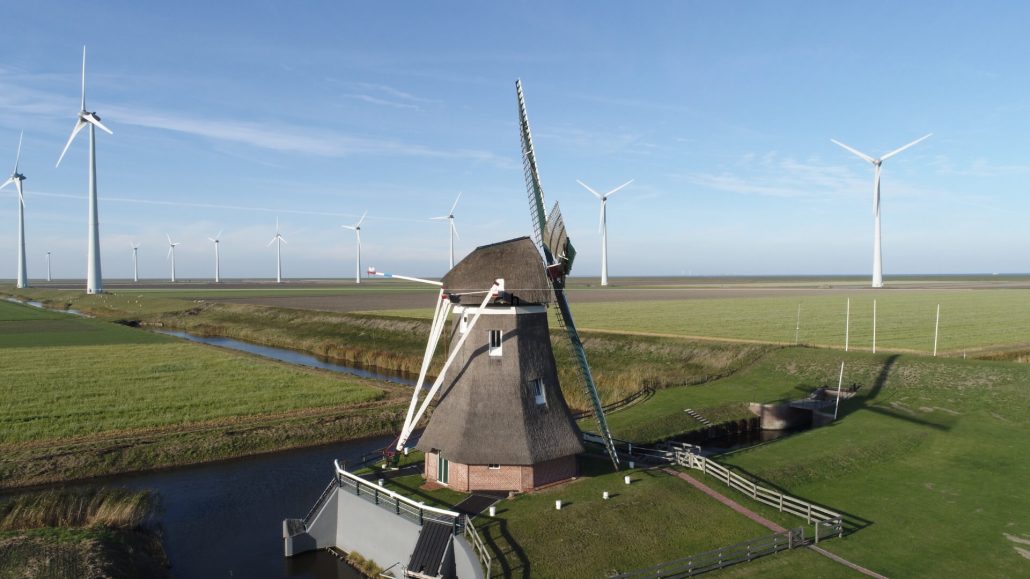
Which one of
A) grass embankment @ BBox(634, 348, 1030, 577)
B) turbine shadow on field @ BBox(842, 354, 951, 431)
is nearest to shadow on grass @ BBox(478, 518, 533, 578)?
grass embankment @ BBox(634, 348, 1030, 577)

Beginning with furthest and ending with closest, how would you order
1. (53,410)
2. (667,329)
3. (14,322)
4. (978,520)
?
(14,322) → (667,329) → (53,410) → (978,520)

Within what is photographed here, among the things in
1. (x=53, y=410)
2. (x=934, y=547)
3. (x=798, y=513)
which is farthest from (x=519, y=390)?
(x=53, y=410)

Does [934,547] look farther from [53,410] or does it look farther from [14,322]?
[14,322]

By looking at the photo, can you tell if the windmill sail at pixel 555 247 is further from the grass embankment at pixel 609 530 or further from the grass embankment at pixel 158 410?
the grass embankment at pixel 158 410

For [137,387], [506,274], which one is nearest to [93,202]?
[137,387]

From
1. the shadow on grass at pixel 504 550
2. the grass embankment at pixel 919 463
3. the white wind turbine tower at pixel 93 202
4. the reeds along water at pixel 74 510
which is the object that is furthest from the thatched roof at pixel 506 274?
the white wind turbine tower at pixel 93 202

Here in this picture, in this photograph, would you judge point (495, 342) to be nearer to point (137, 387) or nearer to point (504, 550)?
point (504, 550)

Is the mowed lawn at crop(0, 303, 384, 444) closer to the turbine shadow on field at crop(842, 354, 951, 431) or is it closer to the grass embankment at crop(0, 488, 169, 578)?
the grass embankment at crop(0, 488, 169, 578)
